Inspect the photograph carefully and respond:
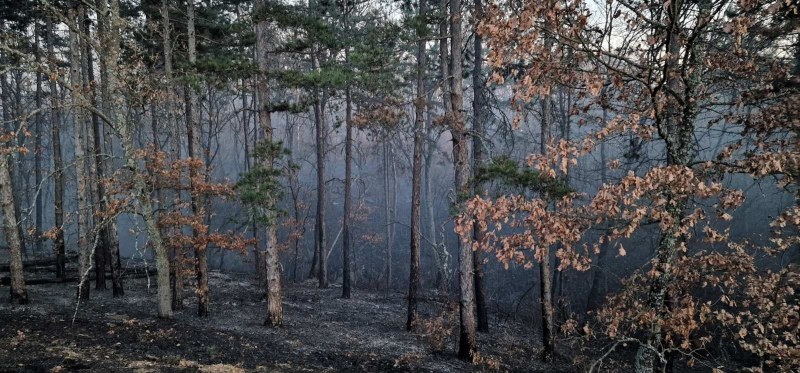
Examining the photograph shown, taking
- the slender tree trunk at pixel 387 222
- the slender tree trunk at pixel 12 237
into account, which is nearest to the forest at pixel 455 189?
the slender tree trunk at pixel 12 237

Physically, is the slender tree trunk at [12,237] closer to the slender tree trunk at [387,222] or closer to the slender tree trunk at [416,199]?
the slender tree trunk at [416,199]

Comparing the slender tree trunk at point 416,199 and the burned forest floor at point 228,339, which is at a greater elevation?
the slender tree trunk at point 416,199

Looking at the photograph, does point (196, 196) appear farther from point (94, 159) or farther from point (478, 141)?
point (478, 141)

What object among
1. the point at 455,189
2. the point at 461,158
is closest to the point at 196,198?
the point at 455,189

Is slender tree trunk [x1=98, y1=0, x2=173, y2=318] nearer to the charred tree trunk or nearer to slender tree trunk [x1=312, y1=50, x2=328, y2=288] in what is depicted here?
the charred tree trunk

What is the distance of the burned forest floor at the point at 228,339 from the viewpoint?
8.91 m

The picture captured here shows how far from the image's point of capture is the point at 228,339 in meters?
11.2

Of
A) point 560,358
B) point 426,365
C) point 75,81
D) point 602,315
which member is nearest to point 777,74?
point 602,315

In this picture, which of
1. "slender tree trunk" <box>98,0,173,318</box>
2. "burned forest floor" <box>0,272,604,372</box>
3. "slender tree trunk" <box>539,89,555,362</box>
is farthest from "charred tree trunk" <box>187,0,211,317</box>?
"slender tree trunk" <box>539,89,555,362</box>

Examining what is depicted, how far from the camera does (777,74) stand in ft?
19.6

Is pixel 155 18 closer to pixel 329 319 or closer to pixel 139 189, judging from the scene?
pixel 139 189

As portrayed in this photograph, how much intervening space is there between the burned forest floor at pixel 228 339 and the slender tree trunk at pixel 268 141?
663 millimetres

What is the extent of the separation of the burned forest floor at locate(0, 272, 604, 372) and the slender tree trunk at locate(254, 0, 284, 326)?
2.17ft

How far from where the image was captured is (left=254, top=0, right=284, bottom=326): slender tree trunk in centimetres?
1175
